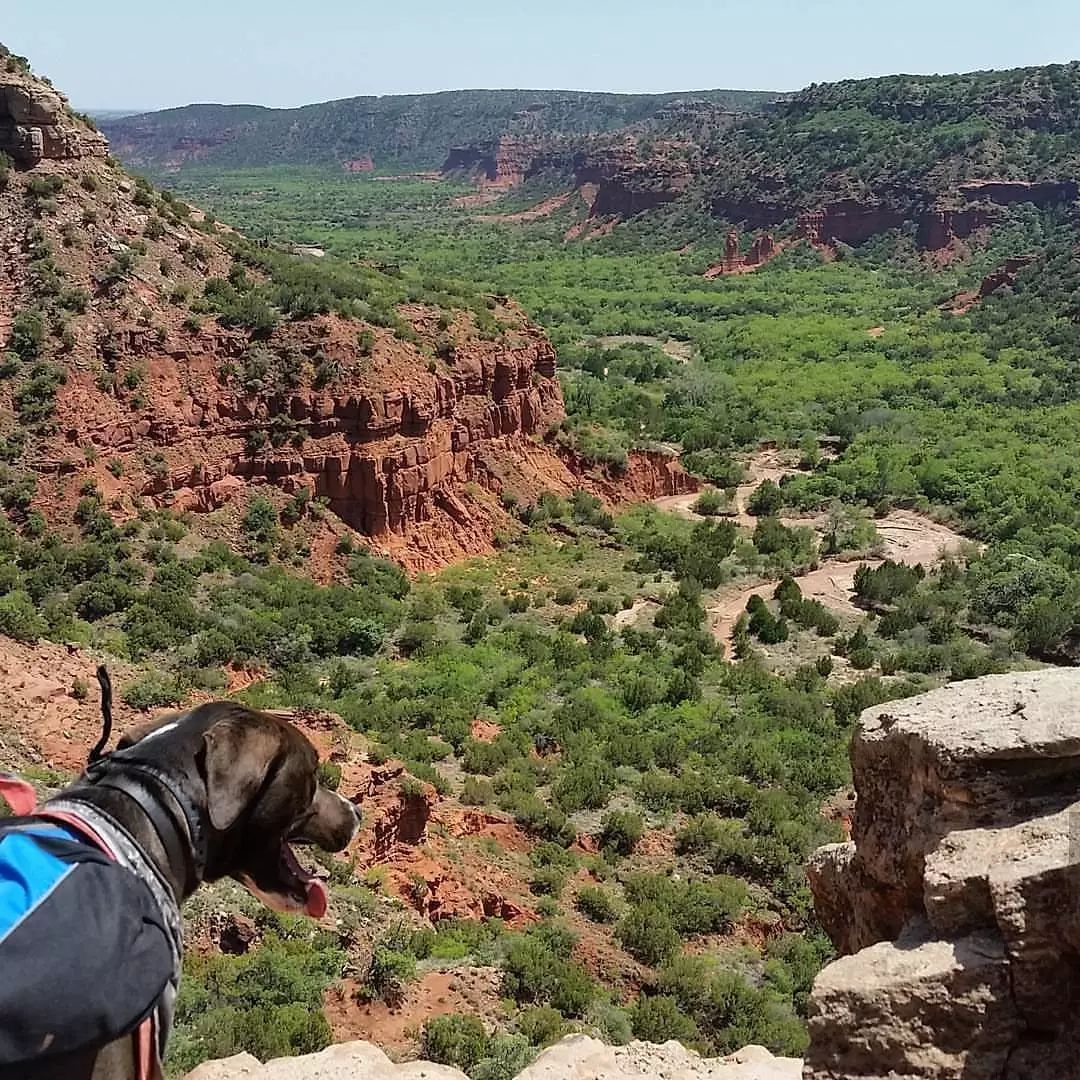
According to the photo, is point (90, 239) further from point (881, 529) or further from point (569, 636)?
point (881, 529)

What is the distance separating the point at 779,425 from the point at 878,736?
38107mm

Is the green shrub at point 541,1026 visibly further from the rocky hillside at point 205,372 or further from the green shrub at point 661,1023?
the rocky hillside at point 205,372

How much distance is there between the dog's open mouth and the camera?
3021 mm

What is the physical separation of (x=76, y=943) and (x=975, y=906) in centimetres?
352

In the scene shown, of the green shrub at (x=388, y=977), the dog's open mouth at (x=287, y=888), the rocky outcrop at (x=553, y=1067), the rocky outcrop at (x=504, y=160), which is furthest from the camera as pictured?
the rocky outcrop at (x=504, y=160)

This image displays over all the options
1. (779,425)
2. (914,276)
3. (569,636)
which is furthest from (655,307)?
(569,636)

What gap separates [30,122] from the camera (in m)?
26.5

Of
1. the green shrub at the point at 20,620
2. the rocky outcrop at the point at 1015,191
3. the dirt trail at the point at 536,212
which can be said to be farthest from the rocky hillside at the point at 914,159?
the green shrub at the point at 20,620

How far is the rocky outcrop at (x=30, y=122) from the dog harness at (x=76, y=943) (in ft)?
94.8

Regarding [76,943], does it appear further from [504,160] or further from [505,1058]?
[504,160]

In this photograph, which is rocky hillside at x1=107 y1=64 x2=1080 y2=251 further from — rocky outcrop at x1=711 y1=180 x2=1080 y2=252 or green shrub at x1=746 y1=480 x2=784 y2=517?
green shrub at x1=746 y1=480 x2=784 y2=517

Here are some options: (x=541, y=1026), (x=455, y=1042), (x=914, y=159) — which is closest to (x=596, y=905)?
(x=541, y=1026)

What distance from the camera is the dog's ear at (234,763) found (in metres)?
2.83

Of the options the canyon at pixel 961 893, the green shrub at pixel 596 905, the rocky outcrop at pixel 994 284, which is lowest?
A: the green shrub at pixel 596 905
